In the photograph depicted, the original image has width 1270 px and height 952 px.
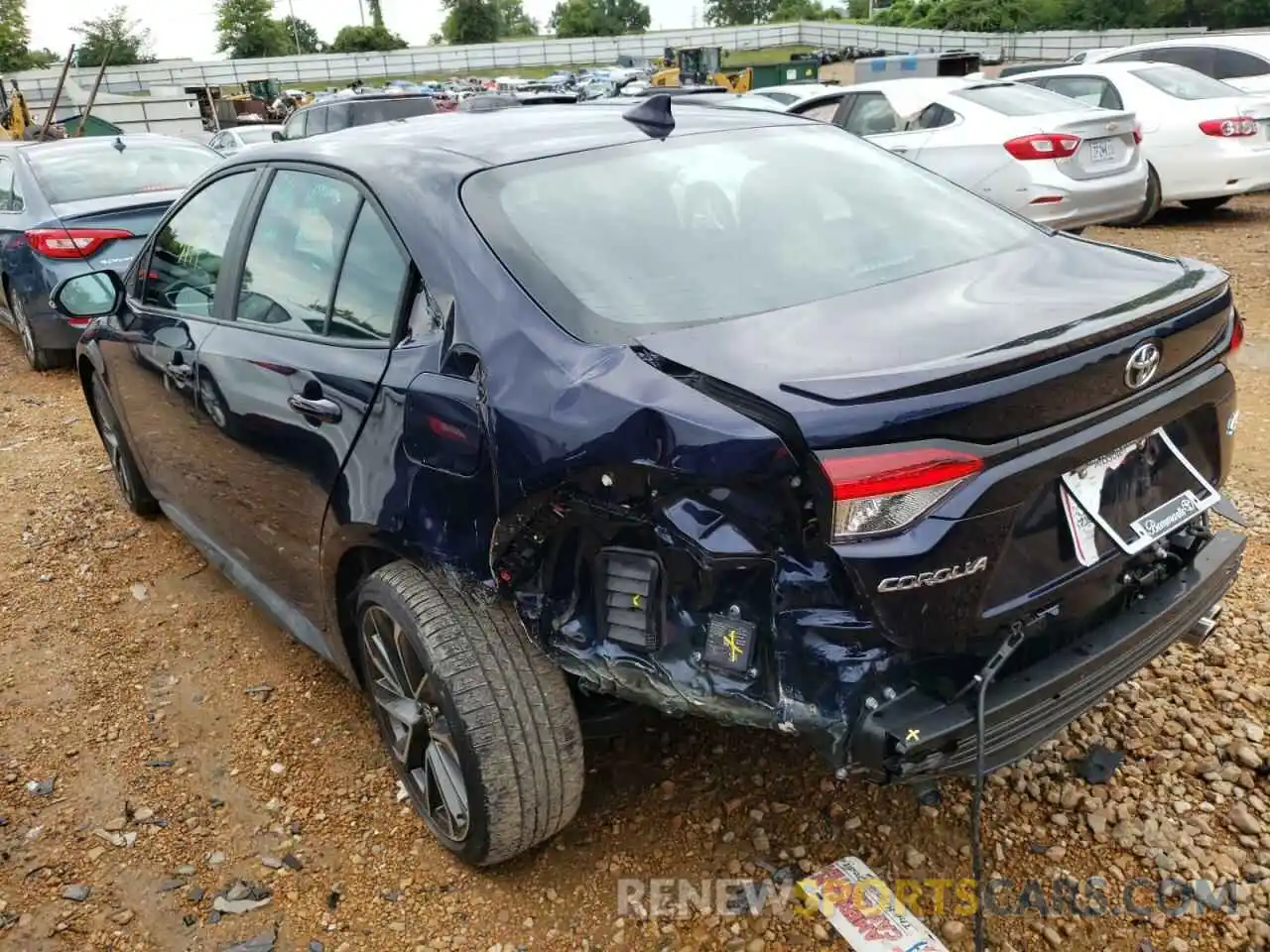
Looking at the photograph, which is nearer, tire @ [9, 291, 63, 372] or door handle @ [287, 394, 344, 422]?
door handle @ [287, 394, 344, 422]

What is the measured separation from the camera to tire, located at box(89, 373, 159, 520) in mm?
4434

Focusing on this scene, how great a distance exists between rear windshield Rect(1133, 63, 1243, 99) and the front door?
9.13 metres

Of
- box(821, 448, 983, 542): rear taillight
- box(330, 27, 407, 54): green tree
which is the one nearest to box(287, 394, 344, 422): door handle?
box(821, 448, 983, 542): rear taillight

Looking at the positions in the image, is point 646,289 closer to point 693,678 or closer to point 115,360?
point 693,678

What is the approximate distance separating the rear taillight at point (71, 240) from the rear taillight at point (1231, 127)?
29.4 ft

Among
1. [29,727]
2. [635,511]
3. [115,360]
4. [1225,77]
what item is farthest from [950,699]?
[1225,77]

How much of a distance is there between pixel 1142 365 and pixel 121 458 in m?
4.20

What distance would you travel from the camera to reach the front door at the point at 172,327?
3.21m

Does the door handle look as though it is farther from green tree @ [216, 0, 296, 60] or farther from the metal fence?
green tree @ [216, 0, 296, 60]

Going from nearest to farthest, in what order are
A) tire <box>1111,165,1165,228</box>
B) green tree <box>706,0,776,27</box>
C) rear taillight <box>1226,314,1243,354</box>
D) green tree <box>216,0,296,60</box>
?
1. rear taillight <box>1226,314,1243,354</box>
2. tire <box>1111,165,1165,228</box>
3. green tree <box>216,0,296,60</box>
4. green tree <box>706,0,776,27</box>

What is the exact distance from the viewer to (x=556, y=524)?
201 cm

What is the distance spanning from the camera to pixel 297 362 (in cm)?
264

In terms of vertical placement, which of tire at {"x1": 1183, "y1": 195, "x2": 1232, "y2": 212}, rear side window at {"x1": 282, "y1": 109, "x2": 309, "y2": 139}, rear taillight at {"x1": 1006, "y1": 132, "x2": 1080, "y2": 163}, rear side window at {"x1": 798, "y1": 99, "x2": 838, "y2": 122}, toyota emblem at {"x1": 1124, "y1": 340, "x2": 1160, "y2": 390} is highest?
rear side window at {"x1": 282, "y1": 109, "x2": 309, "y2": 139}

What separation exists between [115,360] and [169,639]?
1.12 m
